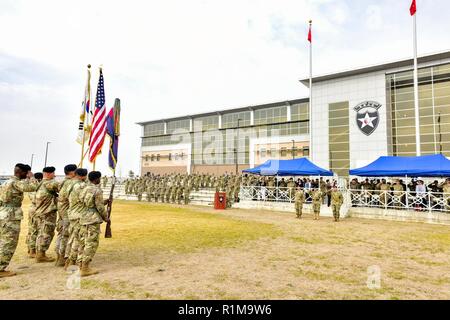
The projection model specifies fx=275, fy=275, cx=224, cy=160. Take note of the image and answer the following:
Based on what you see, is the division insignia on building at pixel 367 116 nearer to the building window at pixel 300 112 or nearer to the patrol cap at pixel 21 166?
the building window at pixel 300 112

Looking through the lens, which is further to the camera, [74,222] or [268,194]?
[268,194]

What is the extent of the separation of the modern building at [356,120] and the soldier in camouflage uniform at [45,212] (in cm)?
2711

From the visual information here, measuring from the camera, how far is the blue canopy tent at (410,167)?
Result: 45.1 ft

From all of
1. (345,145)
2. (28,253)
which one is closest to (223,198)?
(28,253)

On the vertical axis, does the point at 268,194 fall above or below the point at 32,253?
above

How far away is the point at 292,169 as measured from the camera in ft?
58.4

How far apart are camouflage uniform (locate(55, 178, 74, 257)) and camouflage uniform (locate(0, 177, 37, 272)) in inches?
20.7

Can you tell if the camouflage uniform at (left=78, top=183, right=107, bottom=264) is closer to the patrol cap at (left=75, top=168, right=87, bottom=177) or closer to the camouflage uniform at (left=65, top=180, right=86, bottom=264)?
the camouflage uniform at (left=65, top=180, right=86, bottom=264)

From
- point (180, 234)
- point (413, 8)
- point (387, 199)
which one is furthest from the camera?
point (413, 8)

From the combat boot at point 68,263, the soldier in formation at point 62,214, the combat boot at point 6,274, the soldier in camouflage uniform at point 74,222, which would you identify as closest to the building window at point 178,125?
the soldier in formation at point 62,214

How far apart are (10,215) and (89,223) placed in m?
1.55

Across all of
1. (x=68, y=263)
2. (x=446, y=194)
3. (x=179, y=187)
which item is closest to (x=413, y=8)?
(x=446, y=194)

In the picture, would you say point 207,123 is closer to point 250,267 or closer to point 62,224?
point 62,224

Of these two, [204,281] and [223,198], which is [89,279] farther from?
[223,198]
